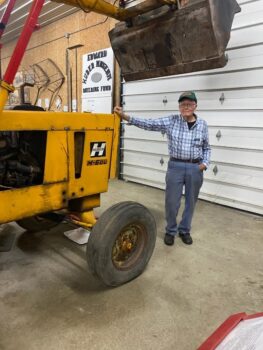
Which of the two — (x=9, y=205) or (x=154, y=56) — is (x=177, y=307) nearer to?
(x=9, y=205)

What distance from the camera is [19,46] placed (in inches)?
58.2

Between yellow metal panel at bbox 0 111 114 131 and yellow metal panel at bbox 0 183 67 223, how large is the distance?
389 mm

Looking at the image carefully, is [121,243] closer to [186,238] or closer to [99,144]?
[99,144]

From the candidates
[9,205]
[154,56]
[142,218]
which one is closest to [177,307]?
[142,218]

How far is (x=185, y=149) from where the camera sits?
8.43 feet

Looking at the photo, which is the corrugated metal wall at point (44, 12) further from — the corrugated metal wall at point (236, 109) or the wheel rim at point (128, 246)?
the wheel rim at point (128, 246)

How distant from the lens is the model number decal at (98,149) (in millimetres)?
2168

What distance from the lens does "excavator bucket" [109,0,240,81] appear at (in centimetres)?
230

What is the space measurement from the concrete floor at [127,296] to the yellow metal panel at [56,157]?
81cm

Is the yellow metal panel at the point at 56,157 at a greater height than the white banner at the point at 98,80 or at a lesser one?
lesser

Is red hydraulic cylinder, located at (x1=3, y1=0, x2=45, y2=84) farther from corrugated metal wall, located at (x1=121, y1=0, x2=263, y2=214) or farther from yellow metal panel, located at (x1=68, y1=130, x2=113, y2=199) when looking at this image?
corrugated metal wall, located at (x1=121, y1=0, x2=263, y2=214)

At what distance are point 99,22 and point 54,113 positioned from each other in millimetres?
4590

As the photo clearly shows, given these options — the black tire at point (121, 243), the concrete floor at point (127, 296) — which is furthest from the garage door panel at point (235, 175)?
the black tire at point (121, 243)

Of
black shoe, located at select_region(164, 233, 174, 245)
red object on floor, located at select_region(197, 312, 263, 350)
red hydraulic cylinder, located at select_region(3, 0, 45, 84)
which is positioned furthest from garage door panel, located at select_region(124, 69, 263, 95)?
red object on floor, located at select_region(197, 312, 263, 350)
